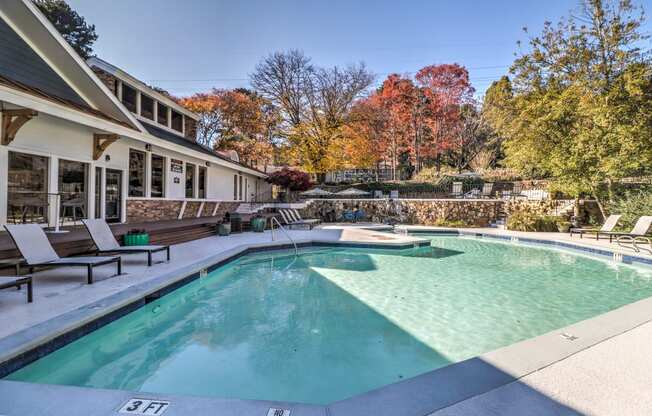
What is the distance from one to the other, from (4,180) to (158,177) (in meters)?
5.39

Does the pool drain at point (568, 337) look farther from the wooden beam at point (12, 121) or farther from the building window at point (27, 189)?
the building window at point (27, 189)

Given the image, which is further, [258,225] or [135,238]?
[258,225]

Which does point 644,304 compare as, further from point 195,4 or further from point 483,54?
point 483,54

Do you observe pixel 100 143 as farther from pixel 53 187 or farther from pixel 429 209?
pixel 429 209

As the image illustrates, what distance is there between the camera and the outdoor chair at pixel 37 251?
5.14 meters

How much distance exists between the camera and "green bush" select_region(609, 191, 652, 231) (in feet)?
40.8

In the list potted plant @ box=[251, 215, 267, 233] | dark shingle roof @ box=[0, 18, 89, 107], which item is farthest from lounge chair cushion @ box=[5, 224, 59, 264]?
potted plant @ box=[251, 215, 267, 233]

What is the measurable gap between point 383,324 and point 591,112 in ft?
43.6

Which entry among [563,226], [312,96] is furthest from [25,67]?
[312,96]

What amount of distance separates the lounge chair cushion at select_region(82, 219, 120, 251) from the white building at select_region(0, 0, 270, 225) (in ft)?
6.25

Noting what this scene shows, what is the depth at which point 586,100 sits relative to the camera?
1300cm

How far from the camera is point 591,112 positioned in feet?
42.3

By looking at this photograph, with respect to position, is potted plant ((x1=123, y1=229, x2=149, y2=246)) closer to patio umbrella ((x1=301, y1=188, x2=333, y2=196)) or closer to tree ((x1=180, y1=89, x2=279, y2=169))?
patio umbrella ((x1=301, y1=188, x2=333, y2=196))

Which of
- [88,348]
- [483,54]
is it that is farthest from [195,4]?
[483,54]
